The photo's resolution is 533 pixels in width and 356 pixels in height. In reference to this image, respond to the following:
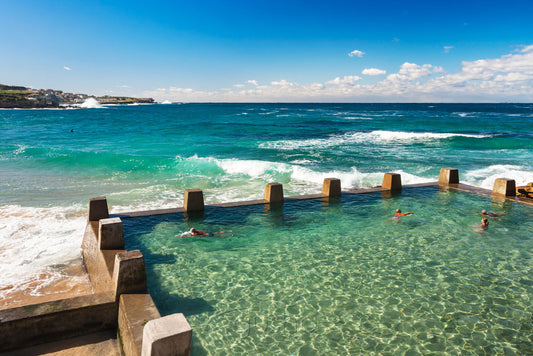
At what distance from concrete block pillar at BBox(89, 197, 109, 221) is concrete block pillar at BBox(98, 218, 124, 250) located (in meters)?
2.05

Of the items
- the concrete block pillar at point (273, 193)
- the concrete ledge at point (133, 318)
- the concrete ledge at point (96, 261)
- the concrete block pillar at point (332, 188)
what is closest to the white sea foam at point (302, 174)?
the concrete block pillar at point (332, 188)

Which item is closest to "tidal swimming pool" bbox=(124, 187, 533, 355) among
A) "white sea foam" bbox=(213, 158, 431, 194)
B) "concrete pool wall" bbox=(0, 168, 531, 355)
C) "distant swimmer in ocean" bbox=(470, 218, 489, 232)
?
"distant swimmer in ocean" bbox=(470, 218, 489, 232)

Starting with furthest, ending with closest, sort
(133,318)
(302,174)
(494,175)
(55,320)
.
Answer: (302,174), (494,175), (55,320), (133,318)

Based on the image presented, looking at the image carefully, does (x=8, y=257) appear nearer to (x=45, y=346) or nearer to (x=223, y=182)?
(x=45, y=346)

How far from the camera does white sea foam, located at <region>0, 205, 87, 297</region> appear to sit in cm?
864

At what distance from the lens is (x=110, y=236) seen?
7.76m

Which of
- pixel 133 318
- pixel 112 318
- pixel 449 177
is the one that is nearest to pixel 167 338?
pixel 133 318

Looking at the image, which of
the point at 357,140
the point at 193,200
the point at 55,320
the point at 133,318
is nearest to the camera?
the point at 133,318

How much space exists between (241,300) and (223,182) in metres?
14.6

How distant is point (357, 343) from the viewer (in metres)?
5.48

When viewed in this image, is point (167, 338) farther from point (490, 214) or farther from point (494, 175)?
point (494, 175)

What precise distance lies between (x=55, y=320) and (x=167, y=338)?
2.87 meters

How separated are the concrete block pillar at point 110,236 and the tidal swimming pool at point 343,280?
34.6 inches

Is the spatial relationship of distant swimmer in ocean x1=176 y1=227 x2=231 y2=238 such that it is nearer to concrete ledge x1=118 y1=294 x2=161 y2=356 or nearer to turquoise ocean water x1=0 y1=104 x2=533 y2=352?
turquoise ocean water x1=0 y1=104 x2=533 y2=352
